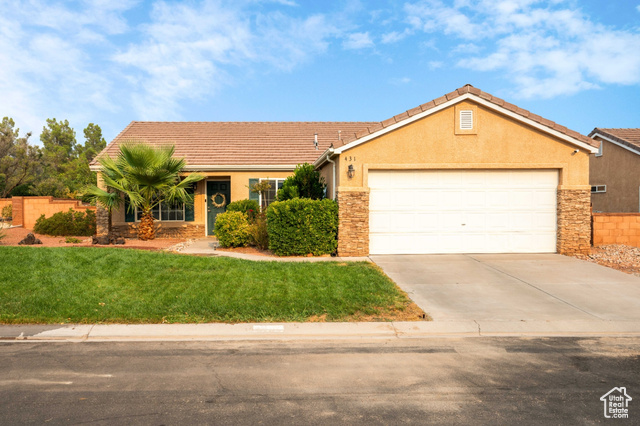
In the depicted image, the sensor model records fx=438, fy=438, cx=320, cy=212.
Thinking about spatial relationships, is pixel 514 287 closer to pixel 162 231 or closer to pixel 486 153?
pixel 486 153

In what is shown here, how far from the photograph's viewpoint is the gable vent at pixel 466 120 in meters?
12.1

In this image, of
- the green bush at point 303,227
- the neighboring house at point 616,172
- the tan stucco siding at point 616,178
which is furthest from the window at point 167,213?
the tan stucco siding at point 616,178

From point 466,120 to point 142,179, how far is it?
1096 centimetres

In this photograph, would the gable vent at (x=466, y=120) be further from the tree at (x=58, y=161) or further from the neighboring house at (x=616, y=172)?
the tree at (x=58, y=161)

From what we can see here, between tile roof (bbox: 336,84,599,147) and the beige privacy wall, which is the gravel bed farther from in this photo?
the beige privacy wall

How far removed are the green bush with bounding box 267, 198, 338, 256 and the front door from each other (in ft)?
21.2

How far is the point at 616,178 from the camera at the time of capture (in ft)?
72.1

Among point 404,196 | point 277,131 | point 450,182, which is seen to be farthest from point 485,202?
point 277,131

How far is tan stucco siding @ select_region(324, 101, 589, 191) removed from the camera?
39.6 feet

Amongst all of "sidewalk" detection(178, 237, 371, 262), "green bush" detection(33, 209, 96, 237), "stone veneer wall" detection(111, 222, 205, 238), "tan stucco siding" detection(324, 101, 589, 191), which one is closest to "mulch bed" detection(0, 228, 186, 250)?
"green bush" detection(33, 209, 96, 237)

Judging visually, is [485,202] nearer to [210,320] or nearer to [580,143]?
[580,143]

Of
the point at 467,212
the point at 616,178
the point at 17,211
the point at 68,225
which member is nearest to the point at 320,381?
the point at 467,212

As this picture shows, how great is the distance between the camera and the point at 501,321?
257 inches

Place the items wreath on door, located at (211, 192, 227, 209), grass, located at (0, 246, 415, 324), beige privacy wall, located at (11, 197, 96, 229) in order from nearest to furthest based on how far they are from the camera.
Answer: grass, located at (0, 246, 415, 324)
wreath on door, located at (211, 192, 227, 209)
beige privacy wall, located at (11, 197, 96, 229)
